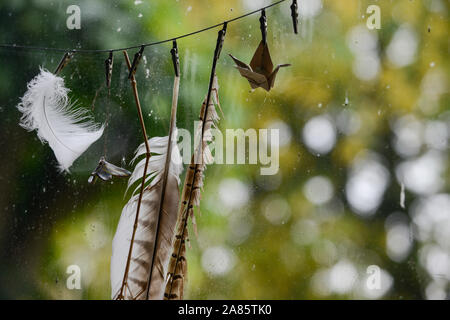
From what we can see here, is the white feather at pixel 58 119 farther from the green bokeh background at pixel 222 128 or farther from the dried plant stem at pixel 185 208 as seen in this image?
the dried plant stem at pixel 185 208

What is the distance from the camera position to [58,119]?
2.17 ft

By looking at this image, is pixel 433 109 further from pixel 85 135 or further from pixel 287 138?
pixel 85 135

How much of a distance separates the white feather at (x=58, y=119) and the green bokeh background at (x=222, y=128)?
31 millimetres

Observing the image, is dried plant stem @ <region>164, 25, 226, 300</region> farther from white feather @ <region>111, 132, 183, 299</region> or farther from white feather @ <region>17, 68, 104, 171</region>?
white feather @ <region>17, 68, 104, 171</region>

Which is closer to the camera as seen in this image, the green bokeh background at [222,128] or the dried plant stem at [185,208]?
the dried plant stem at [185,208]

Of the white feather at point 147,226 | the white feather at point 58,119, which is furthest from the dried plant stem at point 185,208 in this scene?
the white feather at point 58,119

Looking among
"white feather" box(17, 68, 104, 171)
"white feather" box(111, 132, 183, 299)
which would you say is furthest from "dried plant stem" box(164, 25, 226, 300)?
"white feather" box(17, 68, 104, 171)

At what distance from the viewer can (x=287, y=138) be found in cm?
78

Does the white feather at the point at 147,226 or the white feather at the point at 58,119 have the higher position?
the white feather at the point at 58,119

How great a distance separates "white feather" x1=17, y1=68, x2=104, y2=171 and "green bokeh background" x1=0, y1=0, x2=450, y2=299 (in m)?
0.03

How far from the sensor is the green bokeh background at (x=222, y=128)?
0.73 m

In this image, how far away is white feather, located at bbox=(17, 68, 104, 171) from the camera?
2.17ft

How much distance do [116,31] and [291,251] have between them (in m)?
0.52
